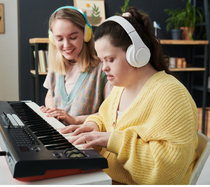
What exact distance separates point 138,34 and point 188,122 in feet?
1.17

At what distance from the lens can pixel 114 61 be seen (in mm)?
930

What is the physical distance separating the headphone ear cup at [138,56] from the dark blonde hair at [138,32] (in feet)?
0.12

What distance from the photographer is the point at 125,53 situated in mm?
941

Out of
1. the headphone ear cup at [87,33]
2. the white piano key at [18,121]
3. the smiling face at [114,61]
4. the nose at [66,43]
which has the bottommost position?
the white piano key at [18,121]

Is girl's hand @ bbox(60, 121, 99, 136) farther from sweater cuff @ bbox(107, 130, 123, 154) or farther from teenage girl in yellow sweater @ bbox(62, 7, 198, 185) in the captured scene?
sweater cuff @ bbox(107, 130, 123, 154)

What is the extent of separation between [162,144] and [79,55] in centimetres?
91

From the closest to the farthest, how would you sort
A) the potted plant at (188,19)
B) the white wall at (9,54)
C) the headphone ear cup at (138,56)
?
the headphone ear cup at (138,56), the potted plant at (188,19), the white wall at (9,54)

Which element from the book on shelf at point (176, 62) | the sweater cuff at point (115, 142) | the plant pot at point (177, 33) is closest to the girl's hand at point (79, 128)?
the sweater cuff at point (115, 142)

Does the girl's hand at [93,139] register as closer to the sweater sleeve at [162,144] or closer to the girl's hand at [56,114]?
the sweater sleeve at [162,144]

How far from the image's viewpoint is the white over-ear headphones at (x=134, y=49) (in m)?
0.91

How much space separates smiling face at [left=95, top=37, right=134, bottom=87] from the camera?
0.93 m

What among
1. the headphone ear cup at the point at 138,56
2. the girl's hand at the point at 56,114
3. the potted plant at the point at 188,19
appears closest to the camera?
the headphone ear cup at the point at 138,56

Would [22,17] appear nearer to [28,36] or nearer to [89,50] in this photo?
[28,36]

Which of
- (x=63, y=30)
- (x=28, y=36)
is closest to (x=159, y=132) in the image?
(x=63, y=30)
